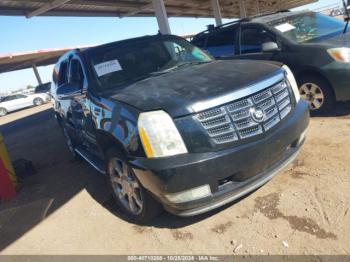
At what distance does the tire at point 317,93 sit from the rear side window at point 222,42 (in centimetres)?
166

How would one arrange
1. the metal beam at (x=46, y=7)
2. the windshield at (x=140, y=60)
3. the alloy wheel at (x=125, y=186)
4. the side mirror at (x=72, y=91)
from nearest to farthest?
1. the alloy wheel at (x=125, y=186)
2. the windshield at (x=140, y=60)
3. the side mirror at (x=72, y=91)
4. the metal beam at (x=46, y=7)

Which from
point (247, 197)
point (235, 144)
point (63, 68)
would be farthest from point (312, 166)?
point (63, 68)

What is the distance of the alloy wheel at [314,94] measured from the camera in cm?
549

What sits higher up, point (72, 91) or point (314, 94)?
point (72, 91)

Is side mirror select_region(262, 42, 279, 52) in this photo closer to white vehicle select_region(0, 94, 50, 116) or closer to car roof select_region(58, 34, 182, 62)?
car roof select_region(58, 34, 182, 62)

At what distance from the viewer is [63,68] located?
229 inches

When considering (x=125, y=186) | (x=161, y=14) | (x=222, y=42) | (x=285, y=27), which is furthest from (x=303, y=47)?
(x=161, y=14)

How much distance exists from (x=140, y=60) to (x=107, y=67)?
17.7 inches

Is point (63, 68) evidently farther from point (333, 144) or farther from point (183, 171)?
point (333, 144)

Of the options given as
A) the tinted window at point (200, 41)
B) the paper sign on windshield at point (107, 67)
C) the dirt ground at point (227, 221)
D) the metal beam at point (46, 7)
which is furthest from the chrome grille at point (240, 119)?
the metal beam at point (46, 7)

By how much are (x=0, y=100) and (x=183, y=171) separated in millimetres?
29265

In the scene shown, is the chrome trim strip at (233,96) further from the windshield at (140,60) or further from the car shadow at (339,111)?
the car shadow at (339,111)

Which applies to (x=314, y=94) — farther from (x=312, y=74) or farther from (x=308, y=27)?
(x=308, y=27)

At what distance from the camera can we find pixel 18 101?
27.7 metres
